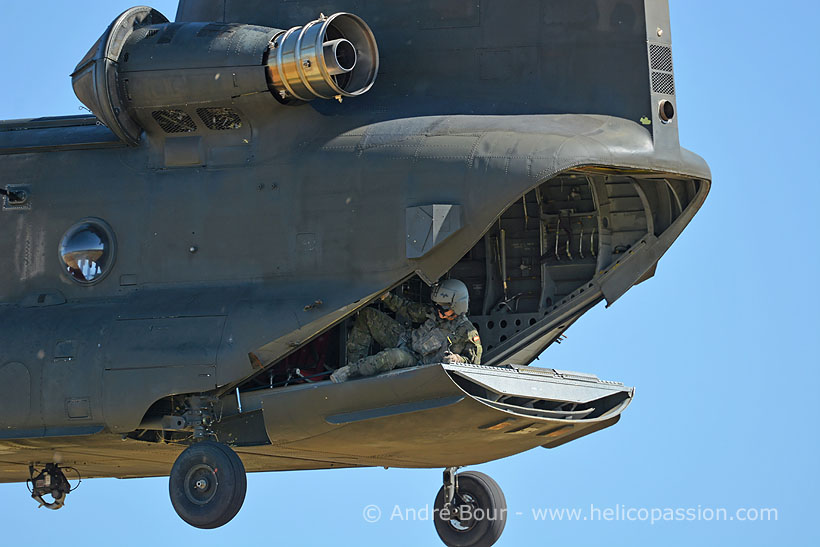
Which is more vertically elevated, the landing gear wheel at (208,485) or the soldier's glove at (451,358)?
the soldier's glove at (451,358)

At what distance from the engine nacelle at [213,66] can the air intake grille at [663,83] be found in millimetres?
2584

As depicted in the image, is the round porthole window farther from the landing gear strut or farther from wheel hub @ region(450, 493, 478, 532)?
wheel hub @ region(450, 493, 478, 532)

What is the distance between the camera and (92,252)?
14242mm

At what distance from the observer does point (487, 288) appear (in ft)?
48.3

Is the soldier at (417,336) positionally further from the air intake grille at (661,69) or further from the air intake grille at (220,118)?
the air intake grille at (661,69)

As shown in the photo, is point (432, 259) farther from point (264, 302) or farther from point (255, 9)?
point (255, 9)

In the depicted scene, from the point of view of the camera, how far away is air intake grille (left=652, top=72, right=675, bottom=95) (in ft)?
45.2

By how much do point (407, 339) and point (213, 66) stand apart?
122 inches

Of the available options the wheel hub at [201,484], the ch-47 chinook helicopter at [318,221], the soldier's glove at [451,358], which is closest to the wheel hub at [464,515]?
the ch-47 chinook helicopter at [318,221]

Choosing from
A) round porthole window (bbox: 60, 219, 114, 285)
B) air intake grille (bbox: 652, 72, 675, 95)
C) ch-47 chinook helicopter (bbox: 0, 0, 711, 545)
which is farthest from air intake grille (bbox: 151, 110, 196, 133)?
air intake grille (bbox: 652, 72, 675, 95)

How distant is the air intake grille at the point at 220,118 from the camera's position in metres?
14.0

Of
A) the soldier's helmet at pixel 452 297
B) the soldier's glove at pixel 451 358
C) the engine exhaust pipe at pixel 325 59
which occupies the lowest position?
the soldier's glove at pixel 451 358

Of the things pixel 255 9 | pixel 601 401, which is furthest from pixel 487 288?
pixel 255 9

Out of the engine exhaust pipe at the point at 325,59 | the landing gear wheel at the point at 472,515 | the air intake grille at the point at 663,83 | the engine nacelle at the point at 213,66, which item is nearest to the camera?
the engine exhaust pipe at the point at 325,59
